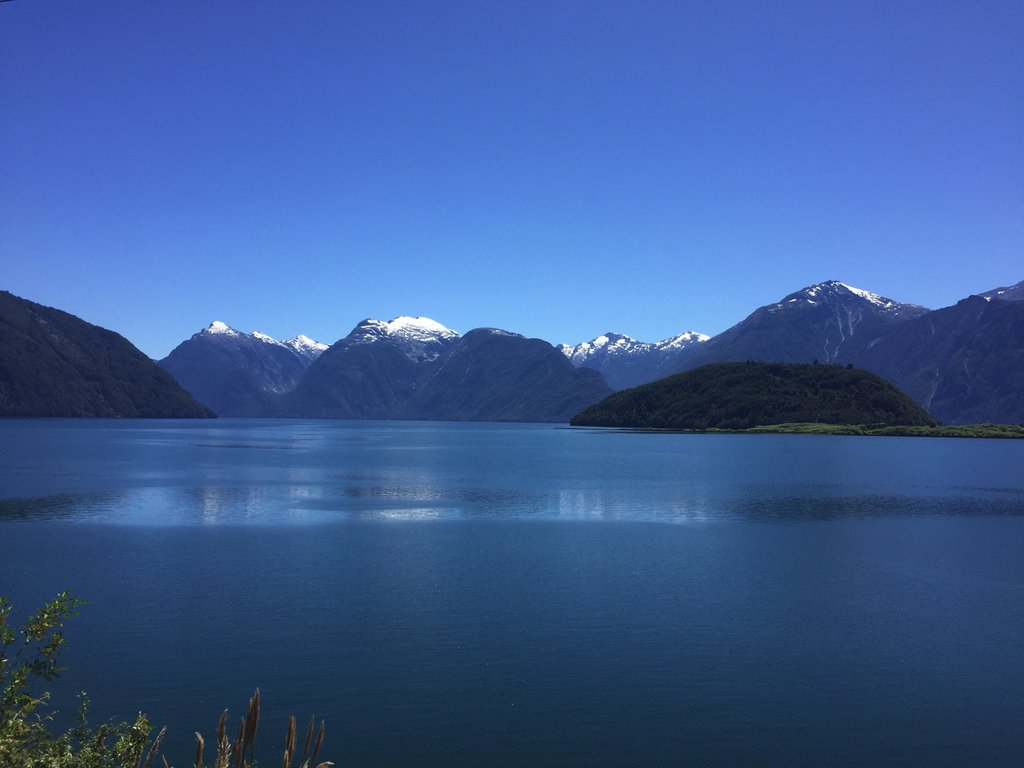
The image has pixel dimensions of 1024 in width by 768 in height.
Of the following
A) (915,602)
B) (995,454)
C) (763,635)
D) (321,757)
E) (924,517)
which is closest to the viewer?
(321,757)

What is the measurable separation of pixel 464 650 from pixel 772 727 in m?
11.7

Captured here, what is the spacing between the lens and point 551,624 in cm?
3412

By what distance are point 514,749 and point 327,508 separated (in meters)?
55.7

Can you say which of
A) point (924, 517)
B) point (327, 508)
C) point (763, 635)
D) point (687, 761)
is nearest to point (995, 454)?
point (924, 517)

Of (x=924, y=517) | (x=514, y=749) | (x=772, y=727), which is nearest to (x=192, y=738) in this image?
(x=514, y=749)

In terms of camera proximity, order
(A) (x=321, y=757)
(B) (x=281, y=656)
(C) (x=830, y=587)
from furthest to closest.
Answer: (C) (x=830, y=587) < (B) (x=281, y=656) < (A) (x=321, y=757)

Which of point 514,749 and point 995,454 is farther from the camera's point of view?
point 995,454

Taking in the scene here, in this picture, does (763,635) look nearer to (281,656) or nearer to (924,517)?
(281,656)

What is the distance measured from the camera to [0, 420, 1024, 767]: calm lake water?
23.4m

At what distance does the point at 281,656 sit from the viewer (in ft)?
96.0

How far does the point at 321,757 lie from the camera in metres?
21.3

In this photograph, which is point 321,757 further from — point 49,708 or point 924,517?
point 924,517

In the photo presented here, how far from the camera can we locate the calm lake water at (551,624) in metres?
23.4

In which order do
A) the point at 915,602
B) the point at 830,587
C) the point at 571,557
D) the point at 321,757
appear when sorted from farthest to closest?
the point at 571,557 → the point at 830,587 → the point at 915,602 → the point at 321,757
